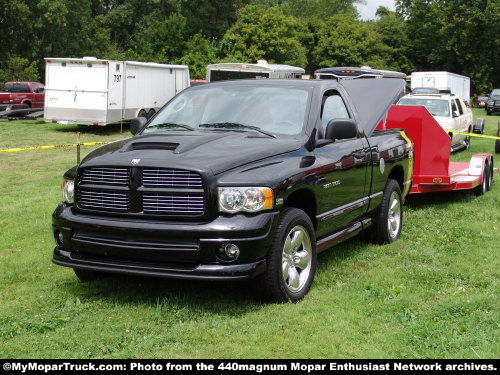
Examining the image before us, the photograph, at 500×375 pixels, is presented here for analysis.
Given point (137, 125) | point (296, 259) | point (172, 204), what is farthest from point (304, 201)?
point (137, 125)

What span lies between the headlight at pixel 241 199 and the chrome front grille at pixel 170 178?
0.21 metres

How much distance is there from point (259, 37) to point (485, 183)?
153 feet

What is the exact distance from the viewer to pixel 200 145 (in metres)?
5.50

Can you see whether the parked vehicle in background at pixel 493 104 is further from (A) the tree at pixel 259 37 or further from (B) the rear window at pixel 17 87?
(B) the rear window at pixel 17 87

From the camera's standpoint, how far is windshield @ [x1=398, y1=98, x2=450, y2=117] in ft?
59.5

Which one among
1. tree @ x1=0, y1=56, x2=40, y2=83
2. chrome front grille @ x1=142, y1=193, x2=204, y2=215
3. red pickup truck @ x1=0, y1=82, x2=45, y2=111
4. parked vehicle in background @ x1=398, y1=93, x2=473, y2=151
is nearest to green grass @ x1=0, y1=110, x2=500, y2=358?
chrome front grille @ x1=142, y1=193, x2=204, y2=215

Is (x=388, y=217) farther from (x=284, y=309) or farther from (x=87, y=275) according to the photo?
(x=87, y=275)

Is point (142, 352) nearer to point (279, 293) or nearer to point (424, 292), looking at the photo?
point (279, 293)

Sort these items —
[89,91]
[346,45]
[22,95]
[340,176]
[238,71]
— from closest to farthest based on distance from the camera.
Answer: [340,176] → [89,91] → [238,71] → [22,95] → [346,45]

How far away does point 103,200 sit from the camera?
5359mm

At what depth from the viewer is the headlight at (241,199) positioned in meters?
5.04

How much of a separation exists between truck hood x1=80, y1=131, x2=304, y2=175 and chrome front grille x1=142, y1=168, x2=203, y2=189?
5 centimetres

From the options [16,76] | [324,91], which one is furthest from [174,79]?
[324,91]

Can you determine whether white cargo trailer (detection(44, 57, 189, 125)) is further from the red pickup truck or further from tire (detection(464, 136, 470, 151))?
tire (detection(464, 136, 470, 151))
